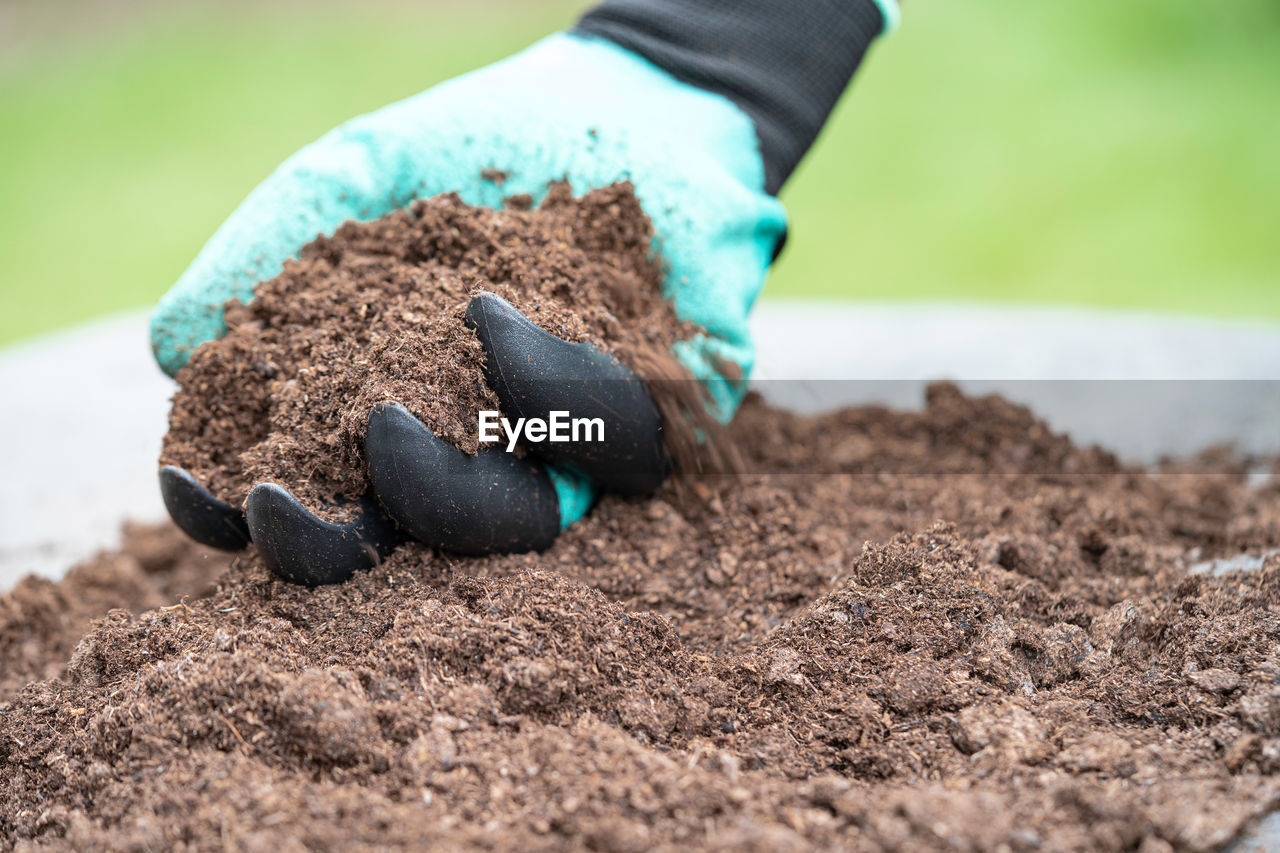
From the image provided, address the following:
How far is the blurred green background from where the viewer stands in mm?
4145

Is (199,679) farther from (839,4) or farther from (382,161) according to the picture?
(839,4)

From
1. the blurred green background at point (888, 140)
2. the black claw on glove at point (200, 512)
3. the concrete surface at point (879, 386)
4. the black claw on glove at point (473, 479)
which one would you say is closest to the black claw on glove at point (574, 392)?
the black claw on glove at point (473, 479)

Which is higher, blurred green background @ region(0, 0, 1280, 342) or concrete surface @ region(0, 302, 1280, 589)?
blurred green background @ region(0, 0, 1280, 342)

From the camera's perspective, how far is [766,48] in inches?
66.6

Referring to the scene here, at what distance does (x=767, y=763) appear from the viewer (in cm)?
85

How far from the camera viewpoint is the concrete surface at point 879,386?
1.87 m

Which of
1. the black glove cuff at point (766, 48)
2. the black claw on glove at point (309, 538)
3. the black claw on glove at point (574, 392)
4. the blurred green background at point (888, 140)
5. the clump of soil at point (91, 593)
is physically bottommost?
the clump of soil at point (91, 593)

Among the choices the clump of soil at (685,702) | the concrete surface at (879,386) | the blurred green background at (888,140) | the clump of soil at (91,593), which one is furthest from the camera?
the blurred green background at (888,140)

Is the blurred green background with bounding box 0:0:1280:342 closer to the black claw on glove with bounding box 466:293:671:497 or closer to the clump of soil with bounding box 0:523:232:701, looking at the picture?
the clump of soil with bounding box 0:523:232:701

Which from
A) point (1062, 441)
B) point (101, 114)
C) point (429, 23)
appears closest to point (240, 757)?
point (1062, 441)

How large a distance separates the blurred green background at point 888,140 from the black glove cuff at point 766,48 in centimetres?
265

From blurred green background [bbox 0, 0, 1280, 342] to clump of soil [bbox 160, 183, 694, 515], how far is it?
128 inches

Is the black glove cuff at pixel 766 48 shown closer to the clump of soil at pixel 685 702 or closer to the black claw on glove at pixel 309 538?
the clump of soil at pixel 685 702

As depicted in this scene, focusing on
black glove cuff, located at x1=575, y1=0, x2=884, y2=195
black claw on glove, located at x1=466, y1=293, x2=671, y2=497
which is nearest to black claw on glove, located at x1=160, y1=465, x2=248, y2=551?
black claw on glove, located at x1=466, y1=293, x2=671, y2=497
